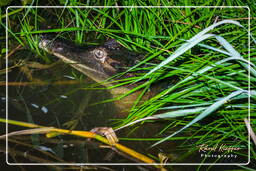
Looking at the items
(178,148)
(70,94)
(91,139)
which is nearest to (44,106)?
(70,94)

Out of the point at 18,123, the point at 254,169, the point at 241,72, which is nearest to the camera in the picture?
the point at 254,169

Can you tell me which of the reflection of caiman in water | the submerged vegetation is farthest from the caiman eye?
the submerged vegetation

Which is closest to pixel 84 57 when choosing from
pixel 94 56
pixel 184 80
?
pixel 94 56

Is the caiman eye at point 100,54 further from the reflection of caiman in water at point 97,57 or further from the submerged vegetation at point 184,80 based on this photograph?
the submerged vegetation at point 184,80

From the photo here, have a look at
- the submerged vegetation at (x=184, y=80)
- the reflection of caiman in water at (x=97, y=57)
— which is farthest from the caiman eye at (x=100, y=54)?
the submerged vegetation at (x=184, y=80)

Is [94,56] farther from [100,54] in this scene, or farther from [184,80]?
[184,80]

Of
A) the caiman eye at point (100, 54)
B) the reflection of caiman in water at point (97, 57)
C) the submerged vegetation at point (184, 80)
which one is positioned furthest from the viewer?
the caiman eye at point (100, 54)

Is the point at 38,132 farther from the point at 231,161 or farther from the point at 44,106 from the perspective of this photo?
the point at 231,161

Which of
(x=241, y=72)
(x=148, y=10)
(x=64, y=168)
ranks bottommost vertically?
(x=64, y=168)
